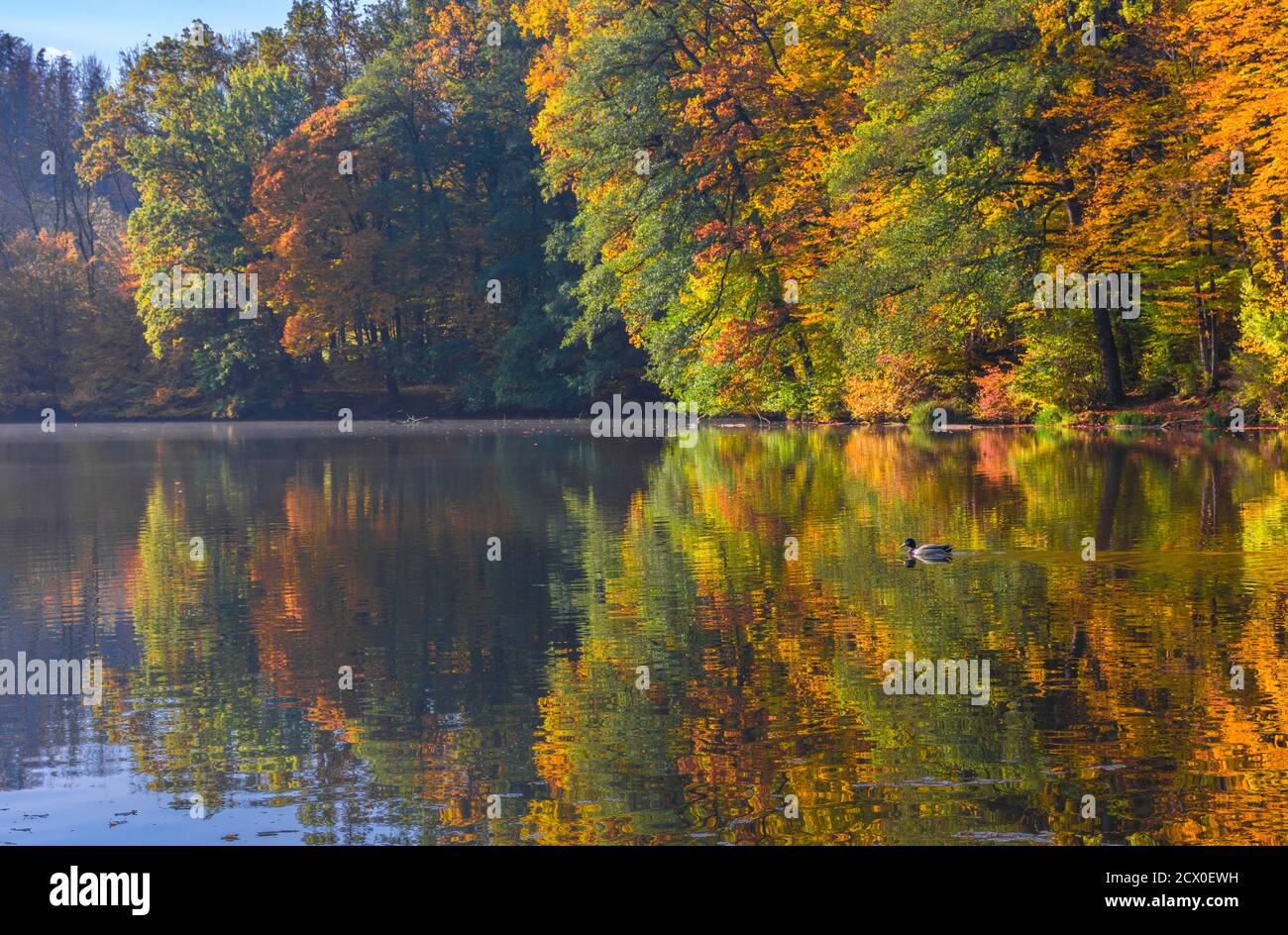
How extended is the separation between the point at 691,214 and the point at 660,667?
41223mm

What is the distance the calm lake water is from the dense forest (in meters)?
17.6

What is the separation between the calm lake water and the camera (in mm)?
8562

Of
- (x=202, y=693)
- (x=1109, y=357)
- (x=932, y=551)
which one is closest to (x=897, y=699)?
(x=202, y=693)

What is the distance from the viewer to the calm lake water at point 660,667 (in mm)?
8562

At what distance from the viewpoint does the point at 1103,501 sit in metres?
23.8

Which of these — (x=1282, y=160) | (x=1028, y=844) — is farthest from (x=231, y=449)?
(x=1028, y=844)

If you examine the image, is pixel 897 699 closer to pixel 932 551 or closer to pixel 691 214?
pixel 932 551

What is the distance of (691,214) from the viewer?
52.4 metres

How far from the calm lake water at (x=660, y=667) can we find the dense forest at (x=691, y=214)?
17556 millimetres
